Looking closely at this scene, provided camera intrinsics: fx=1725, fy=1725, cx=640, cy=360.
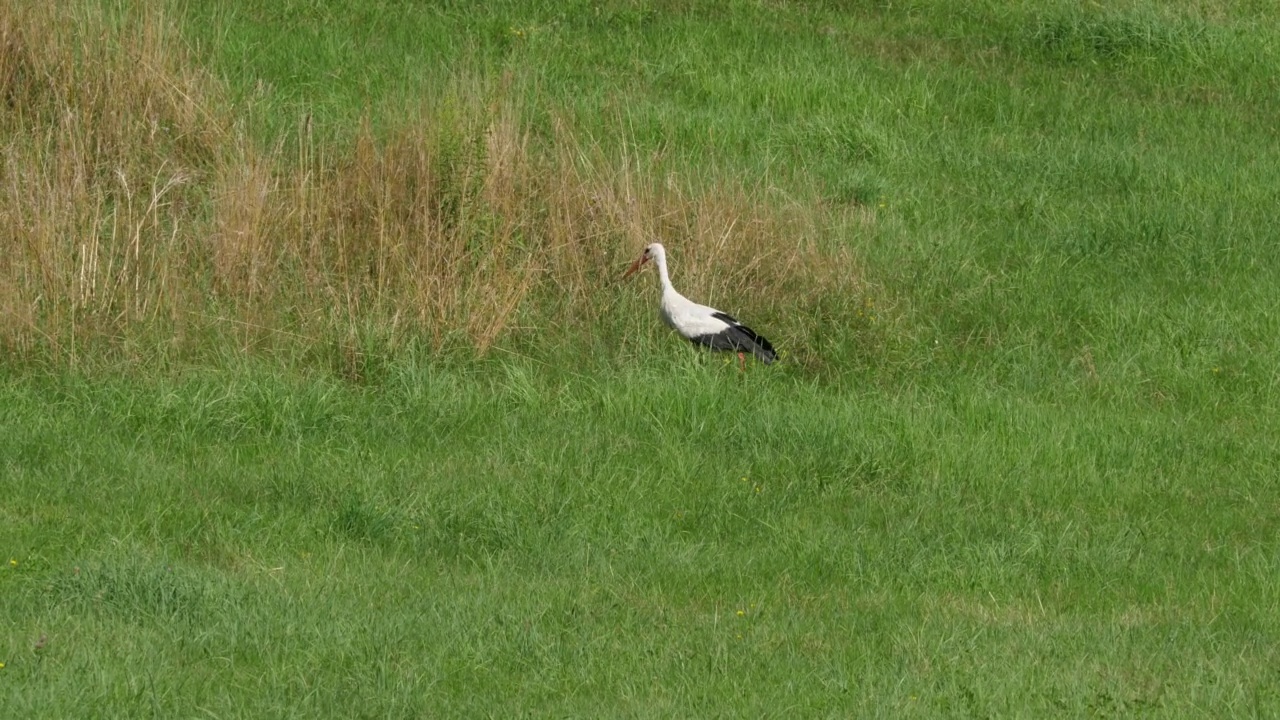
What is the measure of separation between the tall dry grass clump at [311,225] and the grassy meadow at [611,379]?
0.03 meters

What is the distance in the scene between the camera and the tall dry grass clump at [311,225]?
921 cm

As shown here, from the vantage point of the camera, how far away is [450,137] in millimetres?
10219

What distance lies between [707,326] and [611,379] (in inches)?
30.4

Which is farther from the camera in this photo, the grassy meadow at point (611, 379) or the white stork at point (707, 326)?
the white stork at point (707, 326)

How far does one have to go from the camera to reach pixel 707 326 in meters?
9.70

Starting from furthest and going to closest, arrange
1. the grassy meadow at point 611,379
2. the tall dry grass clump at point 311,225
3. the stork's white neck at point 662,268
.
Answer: the stork's white neck at point 662,268, the tall dry grass clump at point 311,225, the grassy meadow at point 611,379

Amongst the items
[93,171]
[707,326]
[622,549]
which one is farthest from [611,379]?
[93,171]

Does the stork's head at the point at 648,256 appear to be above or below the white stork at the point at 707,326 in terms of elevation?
above

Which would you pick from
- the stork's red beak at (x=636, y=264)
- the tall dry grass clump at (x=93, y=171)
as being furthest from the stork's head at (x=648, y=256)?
the tall dry grass clump at (x=93, y=171)

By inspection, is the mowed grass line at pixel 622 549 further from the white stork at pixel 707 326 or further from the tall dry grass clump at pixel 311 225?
the tall dry grass clump at pixel 311 225

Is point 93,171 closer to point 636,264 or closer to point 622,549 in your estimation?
point 636,264

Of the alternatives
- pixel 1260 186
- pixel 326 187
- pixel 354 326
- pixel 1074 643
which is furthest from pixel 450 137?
pixel 1260 186

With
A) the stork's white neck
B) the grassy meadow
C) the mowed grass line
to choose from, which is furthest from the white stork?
the mowed grass line

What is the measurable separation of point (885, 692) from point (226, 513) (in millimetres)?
2928
